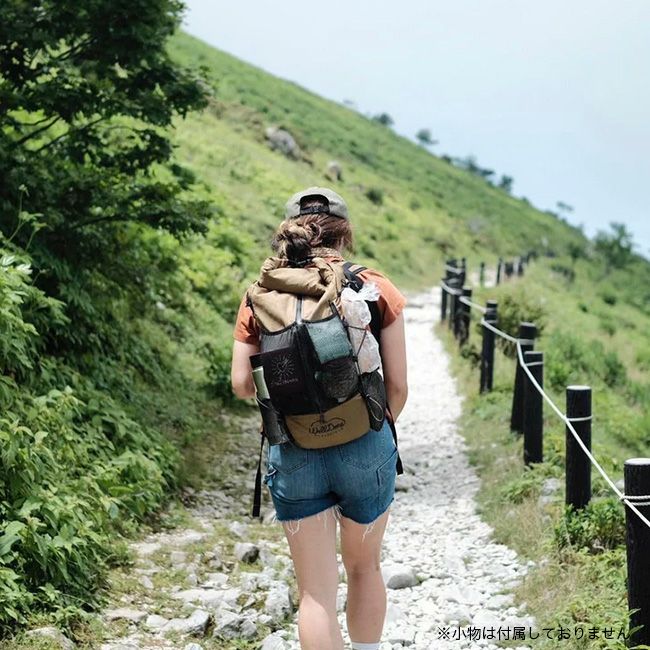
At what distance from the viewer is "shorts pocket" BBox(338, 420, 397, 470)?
124 inches

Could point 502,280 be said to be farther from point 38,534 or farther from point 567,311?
point 38,534

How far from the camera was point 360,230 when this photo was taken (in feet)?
91.7

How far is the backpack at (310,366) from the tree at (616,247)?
54.8 metres

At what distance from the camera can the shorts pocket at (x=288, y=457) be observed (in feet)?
10.4

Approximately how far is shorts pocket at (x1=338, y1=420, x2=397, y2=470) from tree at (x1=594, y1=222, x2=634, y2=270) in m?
54.7

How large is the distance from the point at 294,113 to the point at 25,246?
44.6 meters

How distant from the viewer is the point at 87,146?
24.5 feet

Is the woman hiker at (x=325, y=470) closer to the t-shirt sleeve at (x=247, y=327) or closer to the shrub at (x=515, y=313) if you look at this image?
the t-shirt sleeve at (x=247, y=327)

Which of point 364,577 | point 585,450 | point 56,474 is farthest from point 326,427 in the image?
point 56,474

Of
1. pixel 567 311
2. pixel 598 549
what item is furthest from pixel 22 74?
pixel 567 311

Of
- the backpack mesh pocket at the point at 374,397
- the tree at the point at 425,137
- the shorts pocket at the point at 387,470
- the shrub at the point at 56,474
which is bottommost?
the shrub at the point at 56,474

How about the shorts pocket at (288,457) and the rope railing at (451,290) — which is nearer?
the shorts pocket at (288,457)

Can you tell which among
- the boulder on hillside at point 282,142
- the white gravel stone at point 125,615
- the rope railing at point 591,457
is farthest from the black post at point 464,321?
the boulder on hillside at point 282,142

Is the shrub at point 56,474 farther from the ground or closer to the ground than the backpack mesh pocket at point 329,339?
closer to the ground
